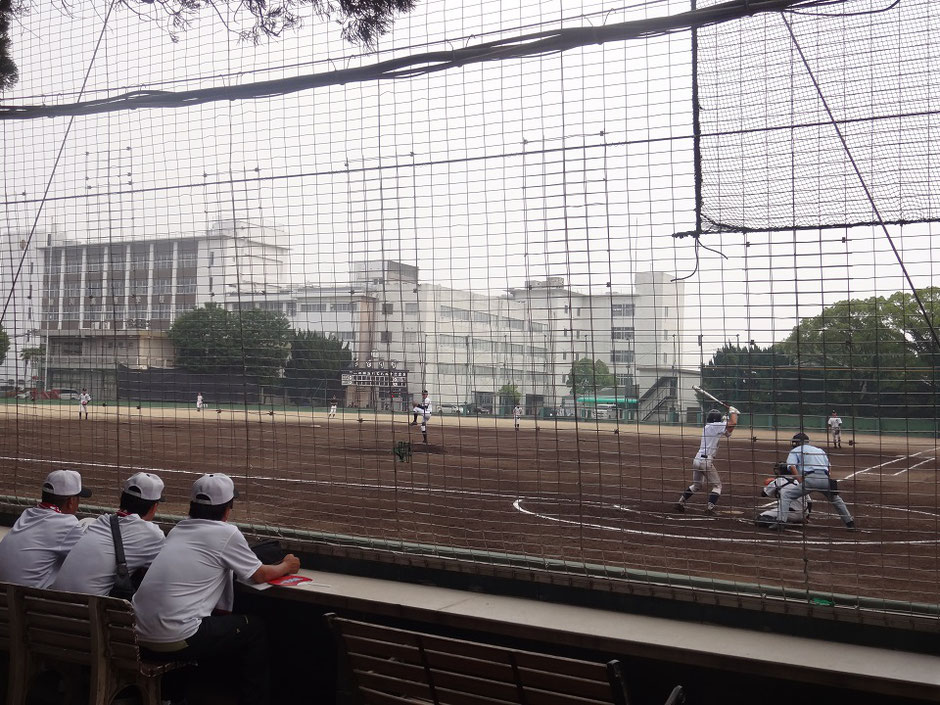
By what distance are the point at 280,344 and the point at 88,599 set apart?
1881 millimetres

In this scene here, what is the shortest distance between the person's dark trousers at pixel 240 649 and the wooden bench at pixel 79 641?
149 mm

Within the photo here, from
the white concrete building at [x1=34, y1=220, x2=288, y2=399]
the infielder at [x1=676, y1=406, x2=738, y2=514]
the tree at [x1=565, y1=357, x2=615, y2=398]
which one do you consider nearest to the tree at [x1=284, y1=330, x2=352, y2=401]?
the white concrete building at [x1=34, y1=220, x2=288, y2=399]

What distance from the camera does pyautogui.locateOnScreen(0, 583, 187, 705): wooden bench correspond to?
10.2ft

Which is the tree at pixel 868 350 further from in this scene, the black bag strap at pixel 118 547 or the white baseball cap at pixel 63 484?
the white baseball cap at pixel 63 484

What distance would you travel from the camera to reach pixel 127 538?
378 centimetres

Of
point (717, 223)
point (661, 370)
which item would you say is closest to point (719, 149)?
point (717, 223)

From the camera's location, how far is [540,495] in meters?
4.11

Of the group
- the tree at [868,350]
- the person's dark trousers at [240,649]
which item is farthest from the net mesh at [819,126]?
the person's dark trousers at [240,649]

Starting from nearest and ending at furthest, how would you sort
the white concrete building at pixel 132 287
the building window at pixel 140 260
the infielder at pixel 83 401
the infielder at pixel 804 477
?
1. the infielder at pixel 804 477
2. the white concrete building at pixel 132 287
3. the building window at pixel 140 260
4. the infielder at pixel 83 401

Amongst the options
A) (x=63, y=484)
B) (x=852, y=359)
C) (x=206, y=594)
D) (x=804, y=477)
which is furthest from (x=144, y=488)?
(x=852, y=359)

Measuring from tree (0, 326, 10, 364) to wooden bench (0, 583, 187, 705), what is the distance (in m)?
2.93

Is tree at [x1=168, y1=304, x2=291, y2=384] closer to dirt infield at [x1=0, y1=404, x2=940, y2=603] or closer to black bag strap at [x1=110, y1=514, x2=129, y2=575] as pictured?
dirt infield at [x1=0, y1=404, x2=940, y2=603]

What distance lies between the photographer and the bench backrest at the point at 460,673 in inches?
90.9

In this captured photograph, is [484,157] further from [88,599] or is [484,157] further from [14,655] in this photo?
[14,655]
